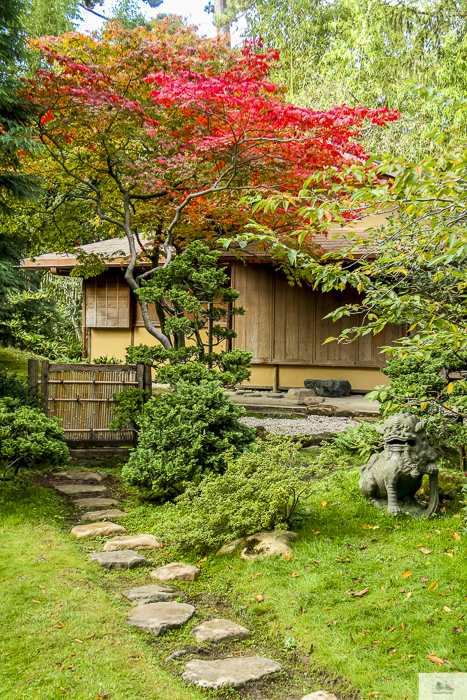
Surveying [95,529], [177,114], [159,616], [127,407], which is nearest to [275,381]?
[127,407]

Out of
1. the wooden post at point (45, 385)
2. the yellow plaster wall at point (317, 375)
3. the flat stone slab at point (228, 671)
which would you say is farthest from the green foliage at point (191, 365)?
the yellow plaster wall at point (317, 375)

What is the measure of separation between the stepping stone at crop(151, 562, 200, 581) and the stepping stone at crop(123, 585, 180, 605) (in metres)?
0.17

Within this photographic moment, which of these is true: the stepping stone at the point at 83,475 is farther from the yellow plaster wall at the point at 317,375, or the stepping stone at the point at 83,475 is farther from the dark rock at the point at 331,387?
the dark rock at the point at 331,387

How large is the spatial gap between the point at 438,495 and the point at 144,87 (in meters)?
7.24

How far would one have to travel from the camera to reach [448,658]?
9.37ft

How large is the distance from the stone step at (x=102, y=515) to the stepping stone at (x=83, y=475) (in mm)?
1132

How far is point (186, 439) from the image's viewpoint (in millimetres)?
5730

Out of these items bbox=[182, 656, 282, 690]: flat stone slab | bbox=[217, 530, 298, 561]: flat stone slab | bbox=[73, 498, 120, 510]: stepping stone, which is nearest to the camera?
bbox=[182, 656, 282, 690]: flat stone slab

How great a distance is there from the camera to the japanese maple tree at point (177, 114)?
24.8 feet

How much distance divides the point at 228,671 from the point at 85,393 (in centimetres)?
513

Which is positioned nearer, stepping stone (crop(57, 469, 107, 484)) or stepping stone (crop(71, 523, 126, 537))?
stepping stone (crop(71, 523, 126, 537))

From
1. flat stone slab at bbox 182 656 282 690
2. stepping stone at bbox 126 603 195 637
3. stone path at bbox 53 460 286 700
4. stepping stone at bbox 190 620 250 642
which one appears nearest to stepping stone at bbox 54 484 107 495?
stone path at bbox 53 460 286 700

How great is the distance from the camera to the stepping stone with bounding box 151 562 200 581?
4195 millimetres

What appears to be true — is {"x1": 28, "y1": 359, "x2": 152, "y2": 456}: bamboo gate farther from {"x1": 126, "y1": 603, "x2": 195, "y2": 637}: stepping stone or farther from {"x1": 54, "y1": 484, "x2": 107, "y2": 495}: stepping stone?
{"x1": 126, "y1": 603, "x2": 195, "y2": 637}: stepping stone
